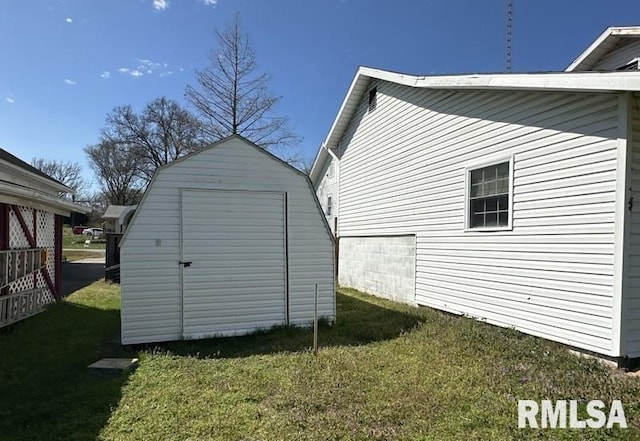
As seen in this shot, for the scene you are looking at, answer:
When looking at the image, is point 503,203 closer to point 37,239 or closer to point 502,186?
point 502,186

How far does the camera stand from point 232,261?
261 inches

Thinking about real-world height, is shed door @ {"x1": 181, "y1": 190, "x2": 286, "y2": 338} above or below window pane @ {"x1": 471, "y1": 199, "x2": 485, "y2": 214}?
below

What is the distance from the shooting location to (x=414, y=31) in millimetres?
12281

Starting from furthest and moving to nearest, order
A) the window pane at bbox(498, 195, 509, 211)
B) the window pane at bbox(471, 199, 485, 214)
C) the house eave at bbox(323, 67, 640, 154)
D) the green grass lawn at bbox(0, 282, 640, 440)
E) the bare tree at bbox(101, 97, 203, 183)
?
1. the bare tree at bbox(101, 97, 203, 183)
2. the window pane at bbox(471, 199, 485, 214)
3. the window pane at bbox(498, 195, 509, 211)
4. the house eave at bbox(323, 67, 640, 154)
5. the green grass lawn at bbox(0, 282, 640, 440)

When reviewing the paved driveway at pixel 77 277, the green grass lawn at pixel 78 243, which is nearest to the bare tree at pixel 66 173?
the green grass lawn at pixel 78 243

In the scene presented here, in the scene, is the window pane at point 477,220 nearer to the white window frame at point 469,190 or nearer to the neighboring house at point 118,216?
the white window frame at point 469,190

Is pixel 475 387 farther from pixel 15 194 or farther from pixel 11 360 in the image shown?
pixel 15 194

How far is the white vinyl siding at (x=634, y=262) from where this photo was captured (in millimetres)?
4629

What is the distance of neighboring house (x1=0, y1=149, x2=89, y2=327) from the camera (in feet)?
22.1

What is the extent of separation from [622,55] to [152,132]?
35959mm

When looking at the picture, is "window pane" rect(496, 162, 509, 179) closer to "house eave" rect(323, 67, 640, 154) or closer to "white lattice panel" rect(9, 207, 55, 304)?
"house eave" rect(323, 67, 640, 154)

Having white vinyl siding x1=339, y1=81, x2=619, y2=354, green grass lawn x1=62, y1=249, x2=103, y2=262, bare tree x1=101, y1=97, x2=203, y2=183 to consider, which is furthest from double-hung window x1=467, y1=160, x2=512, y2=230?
bare tree x1=101, y1=97, x2=203, y2=183

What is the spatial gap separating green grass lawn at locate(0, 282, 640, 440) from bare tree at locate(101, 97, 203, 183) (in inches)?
1243

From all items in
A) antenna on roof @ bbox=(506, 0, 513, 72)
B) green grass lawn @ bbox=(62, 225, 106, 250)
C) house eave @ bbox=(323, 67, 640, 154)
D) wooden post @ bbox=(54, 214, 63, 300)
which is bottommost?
green grass lawn @ bbox=(62, 225, 106, 250)
